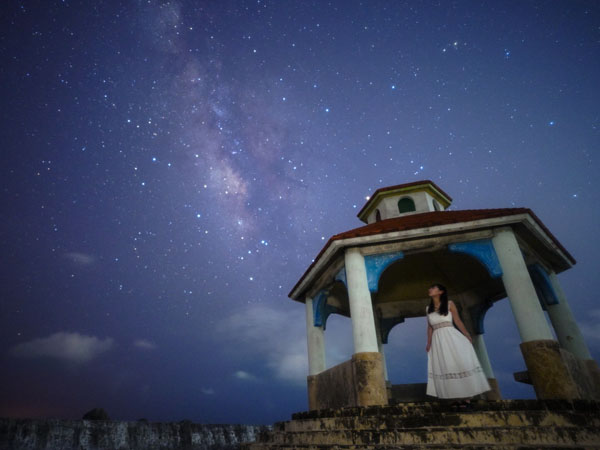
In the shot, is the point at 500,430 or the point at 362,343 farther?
the point at 362,343

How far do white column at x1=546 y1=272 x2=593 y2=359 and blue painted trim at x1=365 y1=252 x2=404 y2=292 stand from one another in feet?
16.0

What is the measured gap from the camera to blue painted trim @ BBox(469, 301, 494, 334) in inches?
474

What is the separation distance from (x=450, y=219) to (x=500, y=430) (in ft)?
16.5

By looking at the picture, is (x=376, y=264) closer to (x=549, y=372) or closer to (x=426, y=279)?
(x=549, y=372)

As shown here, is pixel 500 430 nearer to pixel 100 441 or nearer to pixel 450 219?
pixel 450 219

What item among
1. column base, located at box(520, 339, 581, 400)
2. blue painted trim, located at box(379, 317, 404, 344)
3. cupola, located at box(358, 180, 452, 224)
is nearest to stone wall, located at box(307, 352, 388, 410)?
column base, located at box(520, 339, 581, 400)

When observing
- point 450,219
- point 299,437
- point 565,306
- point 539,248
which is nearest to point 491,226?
point 450,219

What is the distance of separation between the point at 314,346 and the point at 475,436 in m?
6.50

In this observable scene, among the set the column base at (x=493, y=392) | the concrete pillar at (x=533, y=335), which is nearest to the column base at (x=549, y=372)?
the concrete pillar at (x=533, y=335)

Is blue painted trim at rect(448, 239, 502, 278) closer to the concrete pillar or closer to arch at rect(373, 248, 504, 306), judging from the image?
the concrete pillar

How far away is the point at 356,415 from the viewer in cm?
570

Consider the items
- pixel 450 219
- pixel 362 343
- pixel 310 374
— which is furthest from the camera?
pixel 310 374

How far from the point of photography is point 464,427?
4.40 meters

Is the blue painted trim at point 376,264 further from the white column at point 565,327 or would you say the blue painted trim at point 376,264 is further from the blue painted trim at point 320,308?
the white column at point 565,327
